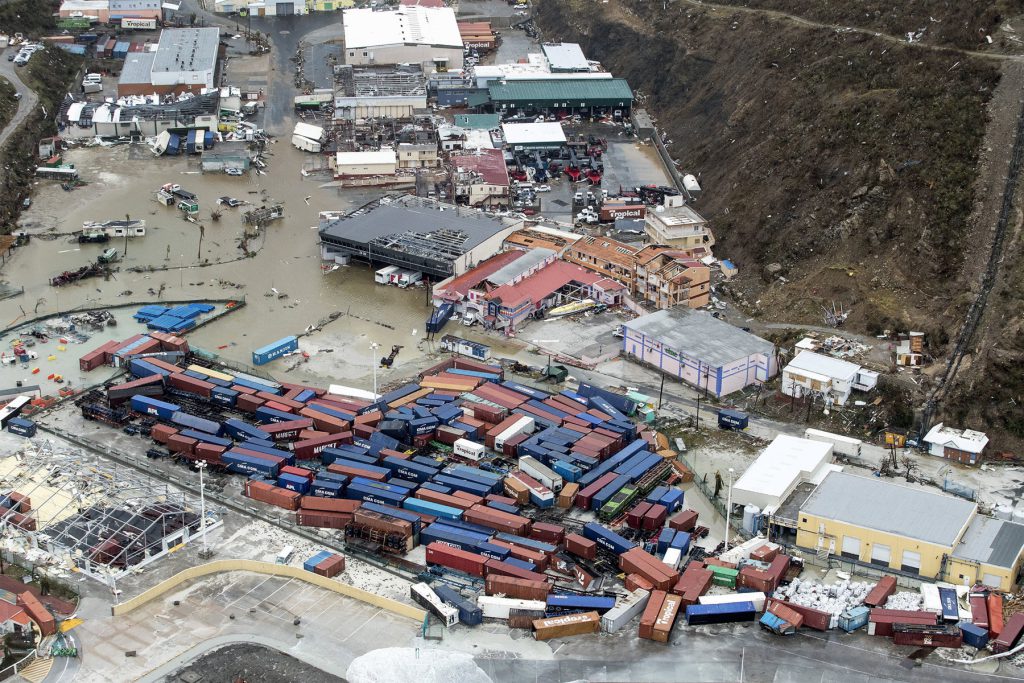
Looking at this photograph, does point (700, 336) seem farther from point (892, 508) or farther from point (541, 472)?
point (892, 508)

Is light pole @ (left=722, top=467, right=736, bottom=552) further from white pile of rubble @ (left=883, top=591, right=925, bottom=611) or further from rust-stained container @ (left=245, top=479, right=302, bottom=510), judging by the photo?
rust-stained container @ (left=245, top=479, right=302, bottom=510)

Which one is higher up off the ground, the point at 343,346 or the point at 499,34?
the point at 499,34

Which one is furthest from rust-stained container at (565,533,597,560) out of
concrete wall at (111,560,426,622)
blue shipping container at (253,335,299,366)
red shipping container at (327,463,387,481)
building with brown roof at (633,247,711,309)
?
blue shipping container at (253,335,299,366)

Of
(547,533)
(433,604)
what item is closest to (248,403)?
(547,533)

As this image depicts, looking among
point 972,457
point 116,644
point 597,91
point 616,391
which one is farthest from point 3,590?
point 597,91

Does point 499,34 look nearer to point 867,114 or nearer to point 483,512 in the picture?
point 867,114
